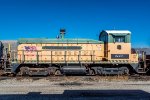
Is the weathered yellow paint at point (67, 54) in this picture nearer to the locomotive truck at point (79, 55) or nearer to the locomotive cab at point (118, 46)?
the locomotive truck at point (79, 55)

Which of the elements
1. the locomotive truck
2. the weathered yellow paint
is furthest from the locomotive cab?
the weathered yellow paint

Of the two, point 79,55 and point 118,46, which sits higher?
point 118,46

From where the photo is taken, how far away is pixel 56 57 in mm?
26922

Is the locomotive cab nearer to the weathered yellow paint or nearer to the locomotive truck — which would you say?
the locomotive truck

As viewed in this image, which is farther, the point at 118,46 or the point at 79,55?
the point at 79,55

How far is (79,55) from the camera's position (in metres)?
27.0

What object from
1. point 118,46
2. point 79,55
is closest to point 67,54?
point 79,55

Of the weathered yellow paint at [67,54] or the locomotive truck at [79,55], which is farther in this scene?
the weathered yellow paint at [67,54]

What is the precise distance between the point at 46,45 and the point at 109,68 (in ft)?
16.9

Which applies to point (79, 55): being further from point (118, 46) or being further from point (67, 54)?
point (118, 46)

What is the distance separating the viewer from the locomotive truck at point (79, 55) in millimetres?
26594

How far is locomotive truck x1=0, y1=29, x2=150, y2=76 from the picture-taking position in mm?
26594

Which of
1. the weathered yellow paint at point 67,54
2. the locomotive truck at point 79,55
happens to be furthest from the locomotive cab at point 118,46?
the weathered yellow paint at point 67,54

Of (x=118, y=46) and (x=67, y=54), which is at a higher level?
(x=118, y=46)
